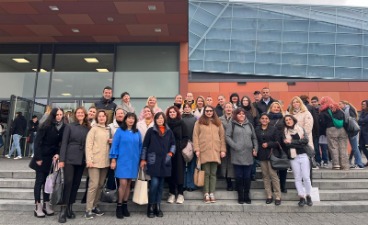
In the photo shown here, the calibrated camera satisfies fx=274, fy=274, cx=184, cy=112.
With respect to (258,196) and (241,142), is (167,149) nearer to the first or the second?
(241,142)

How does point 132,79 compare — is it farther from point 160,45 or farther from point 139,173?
point 139,173

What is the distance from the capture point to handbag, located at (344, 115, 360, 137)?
7301 mm

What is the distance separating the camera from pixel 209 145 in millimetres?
5723

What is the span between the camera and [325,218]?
531 cm

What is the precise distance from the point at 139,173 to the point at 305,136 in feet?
11.8

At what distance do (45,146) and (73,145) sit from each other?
0.56 metres

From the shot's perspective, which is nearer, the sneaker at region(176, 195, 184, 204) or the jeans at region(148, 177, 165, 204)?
the jeans at region(148, 177, 165, 204)

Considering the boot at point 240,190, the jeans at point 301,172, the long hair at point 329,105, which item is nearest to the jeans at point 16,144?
the boot at point 240,190

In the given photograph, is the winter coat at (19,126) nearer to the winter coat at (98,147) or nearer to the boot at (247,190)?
the winter coat at (98,147)

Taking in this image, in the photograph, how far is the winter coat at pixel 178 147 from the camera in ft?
18.5

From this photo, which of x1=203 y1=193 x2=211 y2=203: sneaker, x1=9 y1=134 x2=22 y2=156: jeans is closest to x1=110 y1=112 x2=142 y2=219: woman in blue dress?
x1=203 y1=193 x2=211 y2=203: sneaker

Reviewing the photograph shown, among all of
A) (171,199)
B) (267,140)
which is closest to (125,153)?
(171,199)

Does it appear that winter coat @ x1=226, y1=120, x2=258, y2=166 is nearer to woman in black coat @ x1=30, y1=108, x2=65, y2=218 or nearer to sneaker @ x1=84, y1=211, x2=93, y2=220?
sneaker @ x1=84, y1=211, x2=93, y2=220

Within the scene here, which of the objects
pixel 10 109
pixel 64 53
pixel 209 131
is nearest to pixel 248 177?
pixel 209 131
